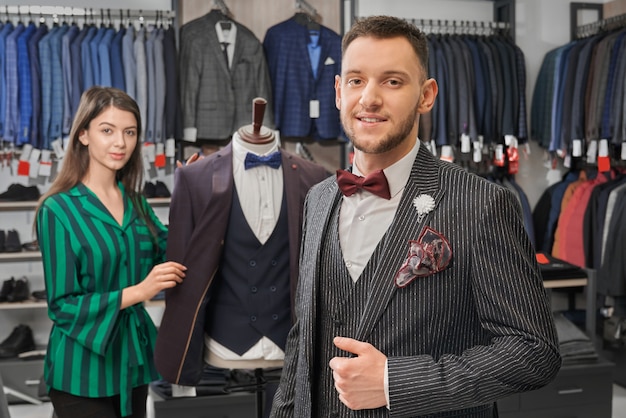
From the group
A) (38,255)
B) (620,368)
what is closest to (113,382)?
(38,255)

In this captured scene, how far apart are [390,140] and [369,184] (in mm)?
122

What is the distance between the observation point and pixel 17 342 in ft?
15.0

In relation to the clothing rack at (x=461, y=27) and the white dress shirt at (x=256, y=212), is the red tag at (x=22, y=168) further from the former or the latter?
the clothing rack at (x=461, y=27)

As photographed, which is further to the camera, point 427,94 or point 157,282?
point 157,282

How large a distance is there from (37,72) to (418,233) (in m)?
3.95

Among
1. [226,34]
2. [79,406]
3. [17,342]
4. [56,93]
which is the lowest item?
[17,342]

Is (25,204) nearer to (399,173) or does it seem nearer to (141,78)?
(141,78)

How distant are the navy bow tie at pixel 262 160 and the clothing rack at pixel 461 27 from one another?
3.31 meters

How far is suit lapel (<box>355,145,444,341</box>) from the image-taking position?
1293 mm

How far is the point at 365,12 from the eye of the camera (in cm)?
546

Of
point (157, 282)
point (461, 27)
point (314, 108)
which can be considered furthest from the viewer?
point (461, 27)

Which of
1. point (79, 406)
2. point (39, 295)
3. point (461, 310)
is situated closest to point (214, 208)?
point (79, 406)

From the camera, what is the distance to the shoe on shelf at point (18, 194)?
4.59 meters

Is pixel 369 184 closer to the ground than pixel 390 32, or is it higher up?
closer to the ground
